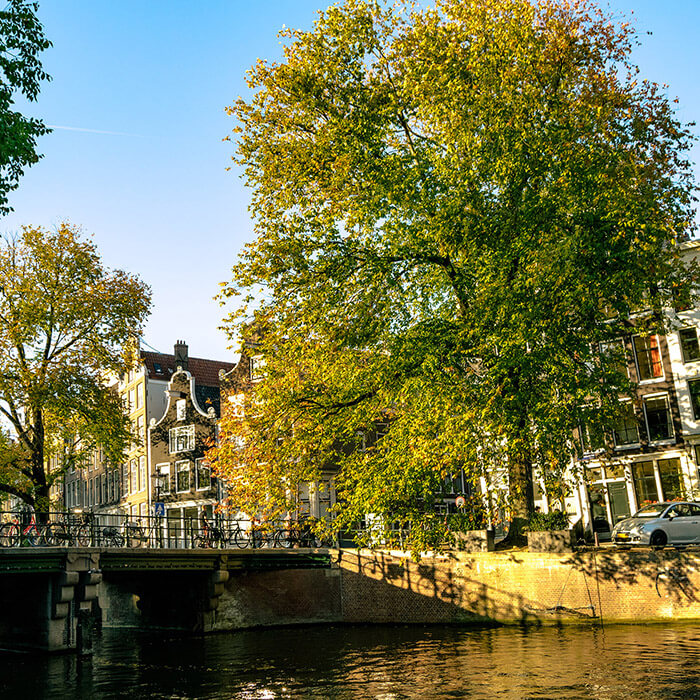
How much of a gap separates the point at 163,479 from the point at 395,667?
1476 inches

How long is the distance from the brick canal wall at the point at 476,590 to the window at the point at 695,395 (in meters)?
14.4

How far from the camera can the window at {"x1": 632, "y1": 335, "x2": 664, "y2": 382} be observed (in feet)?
131

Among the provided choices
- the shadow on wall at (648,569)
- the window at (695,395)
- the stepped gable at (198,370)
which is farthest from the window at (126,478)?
the shadow on wall at (648,569)

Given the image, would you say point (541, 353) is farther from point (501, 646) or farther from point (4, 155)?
point (4, 155)

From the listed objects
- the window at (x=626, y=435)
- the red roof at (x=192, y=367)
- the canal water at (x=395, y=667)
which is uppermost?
the red roof at (x=192, y=367)

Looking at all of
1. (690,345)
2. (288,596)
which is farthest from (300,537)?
(690,345)

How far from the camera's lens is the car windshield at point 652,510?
96.6 feet

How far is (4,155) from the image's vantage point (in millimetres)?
15070

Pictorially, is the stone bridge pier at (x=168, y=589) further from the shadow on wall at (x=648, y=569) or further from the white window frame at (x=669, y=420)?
the white window frame at (x=669, y=420)

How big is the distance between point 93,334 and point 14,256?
186 inches

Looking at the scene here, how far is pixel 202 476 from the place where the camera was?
52781mm

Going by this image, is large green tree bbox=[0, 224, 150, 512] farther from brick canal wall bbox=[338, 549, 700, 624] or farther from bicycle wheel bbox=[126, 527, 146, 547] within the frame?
brick canal wall bbox=[338, 549, 700, 624]

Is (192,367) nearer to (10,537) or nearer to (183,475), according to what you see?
(183,475)

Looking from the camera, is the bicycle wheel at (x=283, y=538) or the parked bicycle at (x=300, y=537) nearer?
the parked bicycle at (x=300, y=537)
